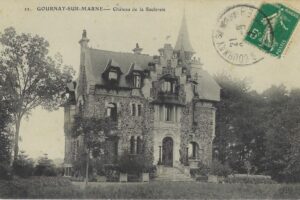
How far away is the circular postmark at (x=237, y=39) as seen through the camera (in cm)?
2491

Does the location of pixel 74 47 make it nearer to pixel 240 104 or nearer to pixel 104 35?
pixel 104 35

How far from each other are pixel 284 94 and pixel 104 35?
1160 centimetres

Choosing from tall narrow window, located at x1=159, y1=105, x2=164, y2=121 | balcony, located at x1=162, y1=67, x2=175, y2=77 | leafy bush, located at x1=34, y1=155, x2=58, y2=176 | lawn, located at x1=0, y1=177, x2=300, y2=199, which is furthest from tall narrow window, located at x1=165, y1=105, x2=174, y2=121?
leafy bush, located at x1=34, y1=155, x2=58, y2=176

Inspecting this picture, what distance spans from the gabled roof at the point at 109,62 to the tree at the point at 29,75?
133cm

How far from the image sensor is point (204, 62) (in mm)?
27656

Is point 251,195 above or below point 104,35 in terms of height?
below

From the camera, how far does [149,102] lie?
3256 centimetres

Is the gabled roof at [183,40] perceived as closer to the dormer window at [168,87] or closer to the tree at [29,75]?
the dormer window at [168,87]

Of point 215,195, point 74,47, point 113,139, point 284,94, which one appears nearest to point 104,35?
point 74,47

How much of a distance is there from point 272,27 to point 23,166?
13242 millimetres

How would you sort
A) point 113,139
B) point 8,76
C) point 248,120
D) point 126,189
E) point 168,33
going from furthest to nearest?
point 248,120 → point 113,139 → point 8,76 → point 168,33 → point 126,189

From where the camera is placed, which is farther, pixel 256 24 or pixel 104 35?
pixel 104 35

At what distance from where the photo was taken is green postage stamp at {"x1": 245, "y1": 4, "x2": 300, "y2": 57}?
24359 millimetres

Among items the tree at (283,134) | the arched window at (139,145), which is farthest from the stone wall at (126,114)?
the tree at (283,134)
